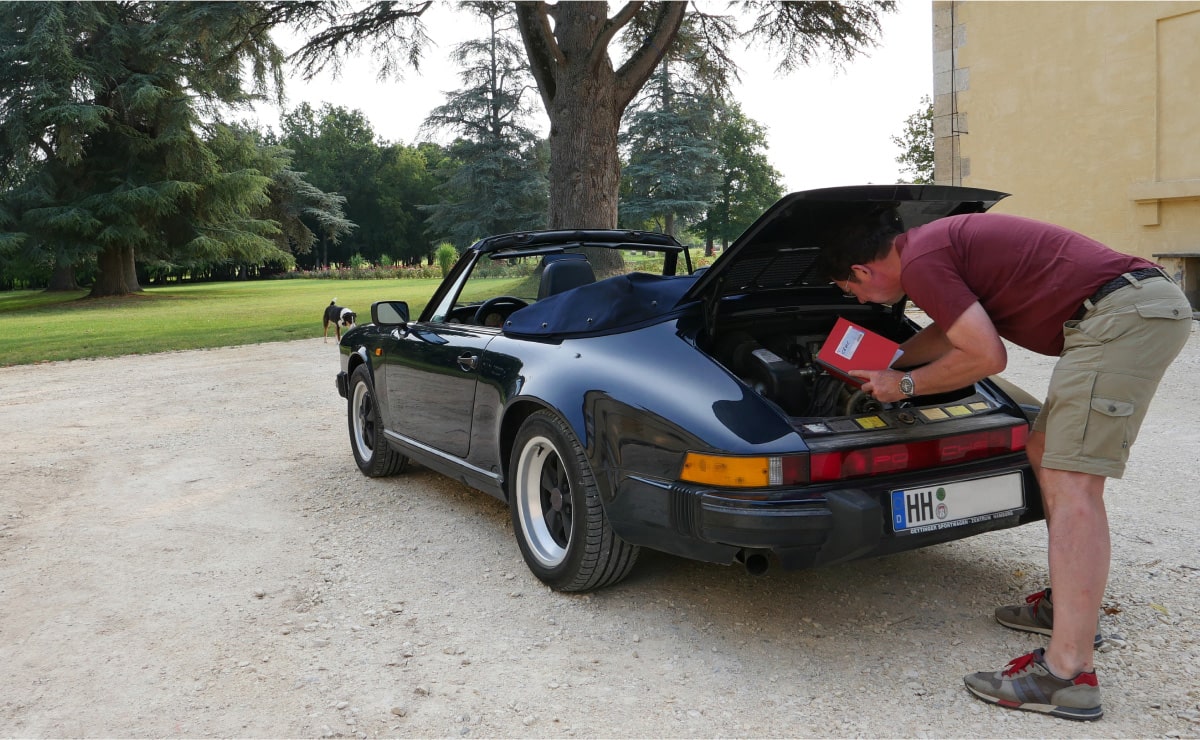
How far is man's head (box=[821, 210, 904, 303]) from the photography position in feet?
9.41

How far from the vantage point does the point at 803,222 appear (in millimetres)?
3141

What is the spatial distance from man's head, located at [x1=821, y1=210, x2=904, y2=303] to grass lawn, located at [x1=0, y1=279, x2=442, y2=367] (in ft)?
47.3

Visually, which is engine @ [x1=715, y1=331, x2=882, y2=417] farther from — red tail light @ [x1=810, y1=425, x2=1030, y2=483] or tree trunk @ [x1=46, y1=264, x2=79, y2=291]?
tree trunk @ [x1=46, y1=264, x2=79, y2=291]

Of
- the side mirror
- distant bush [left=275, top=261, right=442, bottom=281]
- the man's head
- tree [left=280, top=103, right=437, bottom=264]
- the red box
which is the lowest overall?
the red box

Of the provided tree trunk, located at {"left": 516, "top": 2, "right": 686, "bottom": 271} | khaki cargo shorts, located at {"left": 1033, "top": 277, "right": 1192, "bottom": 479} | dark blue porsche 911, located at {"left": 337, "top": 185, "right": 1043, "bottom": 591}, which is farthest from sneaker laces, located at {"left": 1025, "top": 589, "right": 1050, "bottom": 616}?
tree trunk, located at {"left": 516, "top": 2, "right": 686, "bottom": 271}

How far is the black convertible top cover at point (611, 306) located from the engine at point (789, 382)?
293 mm

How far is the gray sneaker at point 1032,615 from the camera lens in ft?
10.1

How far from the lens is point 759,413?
9.45ft

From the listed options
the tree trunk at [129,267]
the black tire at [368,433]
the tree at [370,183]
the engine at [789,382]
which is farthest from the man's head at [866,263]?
the tree at [370,183]

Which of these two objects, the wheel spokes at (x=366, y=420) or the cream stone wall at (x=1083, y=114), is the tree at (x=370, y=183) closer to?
the cream stone wall at (x=1083, y=114)

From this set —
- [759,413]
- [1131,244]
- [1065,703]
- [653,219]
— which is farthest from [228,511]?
[653,219]

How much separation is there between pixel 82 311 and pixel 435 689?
3092 centimetres

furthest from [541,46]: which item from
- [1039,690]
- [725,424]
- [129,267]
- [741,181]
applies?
[741,181]

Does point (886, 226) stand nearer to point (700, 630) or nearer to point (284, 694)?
point (700, 630)
